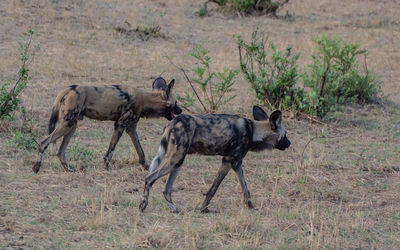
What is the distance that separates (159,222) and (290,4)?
13.5m

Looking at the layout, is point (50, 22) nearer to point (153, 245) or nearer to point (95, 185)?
point (95, 185)

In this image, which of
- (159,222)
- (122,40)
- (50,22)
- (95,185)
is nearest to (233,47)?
(122,40)

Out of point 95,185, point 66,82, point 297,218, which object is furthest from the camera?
point 66,82

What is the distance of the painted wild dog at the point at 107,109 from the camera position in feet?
21.0

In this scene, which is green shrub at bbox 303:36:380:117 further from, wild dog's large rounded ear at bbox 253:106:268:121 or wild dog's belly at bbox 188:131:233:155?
wild dog's belly at bbox 188:131:233:155

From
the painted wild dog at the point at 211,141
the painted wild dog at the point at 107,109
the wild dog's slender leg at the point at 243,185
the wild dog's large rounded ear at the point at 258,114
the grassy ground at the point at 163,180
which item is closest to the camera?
the grassy ground at the point at 163,180

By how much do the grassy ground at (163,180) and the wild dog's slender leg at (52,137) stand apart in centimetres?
11

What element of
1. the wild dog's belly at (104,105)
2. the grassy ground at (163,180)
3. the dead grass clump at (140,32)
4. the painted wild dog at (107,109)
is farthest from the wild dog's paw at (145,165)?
the dead grass clump at (140,32)

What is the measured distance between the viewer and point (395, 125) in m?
9.12

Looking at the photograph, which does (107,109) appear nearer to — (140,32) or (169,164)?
(169,164)

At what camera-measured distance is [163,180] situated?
20.6ft

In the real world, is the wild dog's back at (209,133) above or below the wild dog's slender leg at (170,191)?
above

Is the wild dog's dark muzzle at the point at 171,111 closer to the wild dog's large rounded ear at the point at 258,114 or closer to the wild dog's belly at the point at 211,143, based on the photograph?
the wild dog's large rounded ear at the point at 258,114

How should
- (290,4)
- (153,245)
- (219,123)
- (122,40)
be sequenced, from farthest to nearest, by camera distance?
(290,4)
(122,40)
(219,123)
(153,245)
